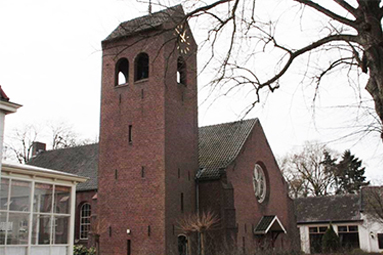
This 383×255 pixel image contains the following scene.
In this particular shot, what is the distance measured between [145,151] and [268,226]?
961 cm

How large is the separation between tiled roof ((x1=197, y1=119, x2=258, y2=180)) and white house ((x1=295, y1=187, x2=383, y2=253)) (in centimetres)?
1334

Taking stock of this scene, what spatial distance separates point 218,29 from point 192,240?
16.7m

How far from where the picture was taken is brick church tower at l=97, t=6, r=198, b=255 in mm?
22469

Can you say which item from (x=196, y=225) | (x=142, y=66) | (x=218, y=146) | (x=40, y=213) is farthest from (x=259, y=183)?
(x=40, y=213)

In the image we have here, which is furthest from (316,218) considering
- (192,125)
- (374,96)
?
(374,96)

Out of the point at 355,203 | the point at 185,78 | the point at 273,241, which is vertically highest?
the point at 185,78

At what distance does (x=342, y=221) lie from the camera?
40.0 meters

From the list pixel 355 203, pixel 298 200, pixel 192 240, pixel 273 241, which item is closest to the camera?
pixel 192 240

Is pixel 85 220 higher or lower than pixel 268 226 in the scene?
higher

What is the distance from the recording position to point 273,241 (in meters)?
28.2

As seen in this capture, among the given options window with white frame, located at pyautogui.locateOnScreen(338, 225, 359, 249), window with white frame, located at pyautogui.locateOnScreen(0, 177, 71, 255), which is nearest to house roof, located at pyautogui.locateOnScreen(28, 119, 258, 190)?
window with white frame, located at pyautogui.locateOnScreen(0, 177, 71, 255)

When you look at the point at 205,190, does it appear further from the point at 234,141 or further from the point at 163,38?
the point at 163,38

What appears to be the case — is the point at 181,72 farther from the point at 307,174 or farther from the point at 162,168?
the point at 307,174

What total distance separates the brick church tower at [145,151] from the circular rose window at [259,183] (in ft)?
17.5
